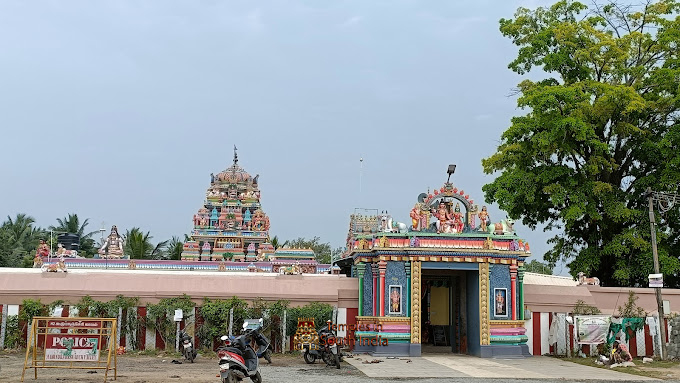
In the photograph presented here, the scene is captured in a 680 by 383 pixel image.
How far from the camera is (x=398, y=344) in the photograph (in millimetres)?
19094

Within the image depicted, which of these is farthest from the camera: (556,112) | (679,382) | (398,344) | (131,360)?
(556,112)

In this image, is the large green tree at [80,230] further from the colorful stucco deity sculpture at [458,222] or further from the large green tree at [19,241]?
the colorful stucco deity sculpture at [458,222]

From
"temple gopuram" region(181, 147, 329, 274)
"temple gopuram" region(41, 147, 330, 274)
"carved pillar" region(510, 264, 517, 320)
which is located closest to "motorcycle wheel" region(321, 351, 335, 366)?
"carved pillar" region(510, 264, 517, 320)

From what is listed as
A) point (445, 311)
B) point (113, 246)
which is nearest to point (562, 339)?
point (445, 311)

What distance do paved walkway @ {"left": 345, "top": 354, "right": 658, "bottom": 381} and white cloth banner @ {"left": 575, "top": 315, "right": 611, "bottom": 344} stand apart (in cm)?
100

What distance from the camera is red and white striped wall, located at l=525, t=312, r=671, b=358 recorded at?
19.4 metres

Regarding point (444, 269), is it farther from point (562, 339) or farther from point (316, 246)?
point (316, 246)

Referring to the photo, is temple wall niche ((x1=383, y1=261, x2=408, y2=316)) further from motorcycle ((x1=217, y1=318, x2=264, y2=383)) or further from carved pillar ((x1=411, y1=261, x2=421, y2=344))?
motorcycle ((x1=217, y1=318, x2=264, y2=383))

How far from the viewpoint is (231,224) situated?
46312 millimetres

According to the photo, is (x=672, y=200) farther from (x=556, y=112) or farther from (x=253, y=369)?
(x=253, y=369)

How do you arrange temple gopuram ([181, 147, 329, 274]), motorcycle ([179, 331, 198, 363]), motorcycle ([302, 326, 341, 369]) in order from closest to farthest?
motorcycle ([302, 326, 341, 369])
motorcycle ([179, 331, 198, 363])
temple gopuram ([181, 147, 329, 274])

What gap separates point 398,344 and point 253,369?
25.5ft

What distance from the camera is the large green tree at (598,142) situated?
23.8 metres

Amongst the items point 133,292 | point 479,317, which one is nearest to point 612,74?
point 479,317
